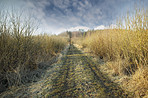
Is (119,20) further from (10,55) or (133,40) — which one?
(10,55)

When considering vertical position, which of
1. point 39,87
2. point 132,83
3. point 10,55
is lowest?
point 39,87

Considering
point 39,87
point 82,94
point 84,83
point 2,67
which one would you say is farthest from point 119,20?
point 2,67

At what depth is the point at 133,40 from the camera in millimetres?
1989

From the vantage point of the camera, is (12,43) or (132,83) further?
(12,43)

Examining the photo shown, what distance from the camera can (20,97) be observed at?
146 centimetres

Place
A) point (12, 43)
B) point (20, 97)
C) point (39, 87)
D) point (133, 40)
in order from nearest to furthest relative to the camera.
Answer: point (20, 97) → point (39, 87) → point (133, 40) → point (12, 43)

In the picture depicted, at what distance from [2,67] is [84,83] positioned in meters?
2.29

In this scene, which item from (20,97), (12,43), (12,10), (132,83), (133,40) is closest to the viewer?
(20,97)

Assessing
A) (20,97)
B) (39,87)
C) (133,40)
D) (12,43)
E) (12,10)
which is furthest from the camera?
(12,10)

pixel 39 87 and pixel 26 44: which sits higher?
pixel 26 44

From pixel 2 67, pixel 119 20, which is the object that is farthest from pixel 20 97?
pixel 119 20

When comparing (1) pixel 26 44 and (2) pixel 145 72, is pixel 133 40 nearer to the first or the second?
(2) pixel 145 72

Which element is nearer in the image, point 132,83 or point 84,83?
point 132,83

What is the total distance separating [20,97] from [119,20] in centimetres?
387
